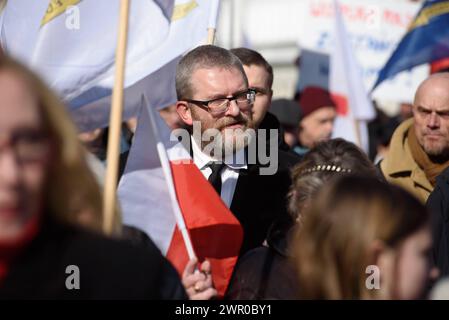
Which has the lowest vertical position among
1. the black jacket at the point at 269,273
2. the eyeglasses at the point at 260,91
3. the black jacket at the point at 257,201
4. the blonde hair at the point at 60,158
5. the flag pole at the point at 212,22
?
the black jacket at the point at 257,201

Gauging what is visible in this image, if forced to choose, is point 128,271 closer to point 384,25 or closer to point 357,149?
point 357,149

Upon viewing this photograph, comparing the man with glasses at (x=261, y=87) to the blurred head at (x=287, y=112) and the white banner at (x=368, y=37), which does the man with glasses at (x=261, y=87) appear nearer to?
the blurred head at (x=287, y=112)

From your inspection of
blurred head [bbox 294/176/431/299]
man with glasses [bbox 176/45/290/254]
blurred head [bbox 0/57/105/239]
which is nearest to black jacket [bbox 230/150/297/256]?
man with glasses [bbox 176/45/290/254]

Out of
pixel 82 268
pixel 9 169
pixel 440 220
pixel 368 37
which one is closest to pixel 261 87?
pixel 440 220

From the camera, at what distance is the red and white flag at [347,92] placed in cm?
761

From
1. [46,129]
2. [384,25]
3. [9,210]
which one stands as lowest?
[384,25]

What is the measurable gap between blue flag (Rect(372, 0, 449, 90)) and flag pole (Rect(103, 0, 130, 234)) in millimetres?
4313

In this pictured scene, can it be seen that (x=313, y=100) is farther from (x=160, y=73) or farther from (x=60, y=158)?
(x=60, y=158)

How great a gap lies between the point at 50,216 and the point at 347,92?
18.8 ft

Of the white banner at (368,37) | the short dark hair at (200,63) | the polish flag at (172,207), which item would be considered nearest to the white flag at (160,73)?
the short dark hair at (200,63)

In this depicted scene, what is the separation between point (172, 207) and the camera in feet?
11.8

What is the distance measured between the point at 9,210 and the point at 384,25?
8869 millimetres
